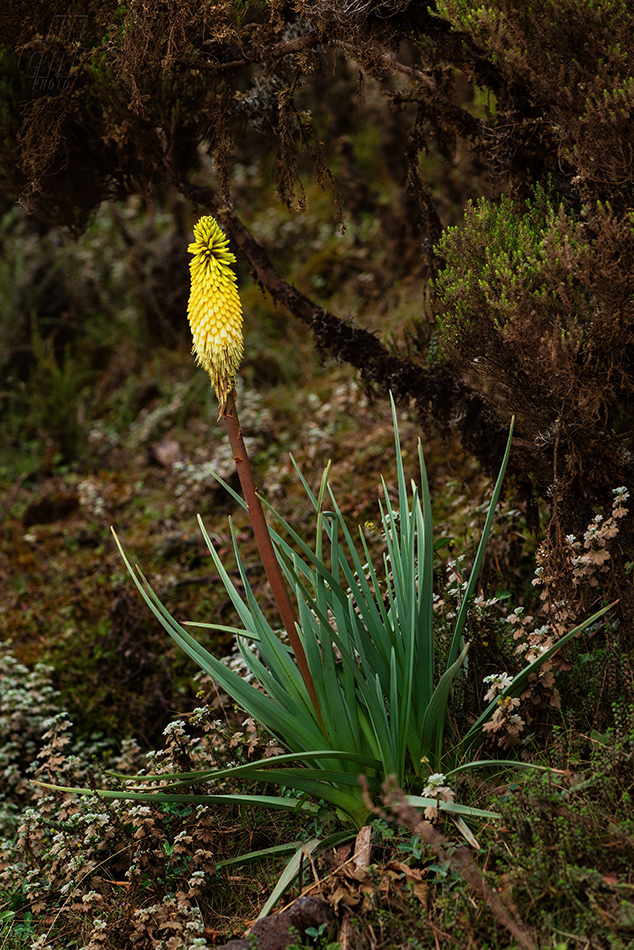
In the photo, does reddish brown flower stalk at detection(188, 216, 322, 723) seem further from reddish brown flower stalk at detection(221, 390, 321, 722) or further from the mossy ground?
the mossy ground

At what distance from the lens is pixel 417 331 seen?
364 cm

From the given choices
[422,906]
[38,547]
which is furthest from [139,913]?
[38,547]

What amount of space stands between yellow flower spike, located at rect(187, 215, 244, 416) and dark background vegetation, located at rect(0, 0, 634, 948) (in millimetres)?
853

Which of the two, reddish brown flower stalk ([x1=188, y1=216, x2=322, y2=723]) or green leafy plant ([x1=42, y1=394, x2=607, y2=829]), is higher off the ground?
reddish brown flower stalk ([x1=188, y1=216, x2=322, y2=723])

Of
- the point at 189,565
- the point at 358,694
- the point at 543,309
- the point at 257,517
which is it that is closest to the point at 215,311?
the point at 257,517

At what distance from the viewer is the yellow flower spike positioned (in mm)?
2309

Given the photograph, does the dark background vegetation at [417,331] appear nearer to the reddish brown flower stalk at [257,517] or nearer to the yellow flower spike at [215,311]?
the reddish brown flower stalk at [257,517]

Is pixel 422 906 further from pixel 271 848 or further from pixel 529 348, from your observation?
pixel 529 348

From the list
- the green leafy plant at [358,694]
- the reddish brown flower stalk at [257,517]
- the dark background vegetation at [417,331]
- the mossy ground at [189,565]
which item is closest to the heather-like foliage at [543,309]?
the dark background vegetation at [417,331]

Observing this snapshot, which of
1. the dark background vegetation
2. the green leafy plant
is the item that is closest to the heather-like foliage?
the dark background vegetation

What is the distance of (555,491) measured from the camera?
8.96 ft

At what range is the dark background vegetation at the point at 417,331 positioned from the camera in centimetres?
252

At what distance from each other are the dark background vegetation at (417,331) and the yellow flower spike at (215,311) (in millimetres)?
853

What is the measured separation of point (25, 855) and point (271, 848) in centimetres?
125
